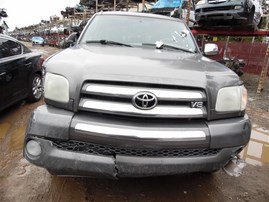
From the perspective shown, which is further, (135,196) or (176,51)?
(176,51)

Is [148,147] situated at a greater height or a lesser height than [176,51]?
lesser

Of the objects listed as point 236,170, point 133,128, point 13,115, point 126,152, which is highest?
point 133,128

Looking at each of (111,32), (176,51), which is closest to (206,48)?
(176,51)

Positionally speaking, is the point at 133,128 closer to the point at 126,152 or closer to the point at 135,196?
the point at 126,152

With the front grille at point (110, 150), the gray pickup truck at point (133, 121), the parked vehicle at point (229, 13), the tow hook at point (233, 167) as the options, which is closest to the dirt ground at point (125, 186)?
the tow hook at point (233, 167)

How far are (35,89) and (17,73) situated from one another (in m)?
0.96

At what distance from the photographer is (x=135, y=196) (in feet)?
9.33

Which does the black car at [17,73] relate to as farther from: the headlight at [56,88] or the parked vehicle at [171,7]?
the parked vehicle at [171,7]

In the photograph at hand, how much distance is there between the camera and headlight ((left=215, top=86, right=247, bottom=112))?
2416mm

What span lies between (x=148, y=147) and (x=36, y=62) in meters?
4.70

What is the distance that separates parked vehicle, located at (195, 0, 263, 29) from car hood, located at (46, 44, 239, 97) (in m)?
6.35

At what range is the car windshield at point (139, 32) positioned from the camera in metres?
3.61

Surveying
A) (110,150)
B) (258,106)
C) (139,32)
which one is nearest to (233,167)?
(110,150)

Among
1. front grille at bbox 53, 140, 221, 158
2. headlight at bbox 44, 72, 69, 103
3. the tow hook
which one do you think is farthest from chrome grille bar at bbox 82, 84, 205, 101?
the tow hook
